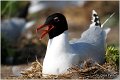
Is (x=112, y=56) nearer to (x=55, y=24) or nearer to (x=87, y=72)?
(x=87, y=72)

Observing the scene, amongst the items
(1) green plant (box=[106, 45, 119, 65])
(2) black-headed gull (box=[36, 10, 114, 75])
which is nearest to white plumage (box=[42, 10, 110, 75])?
(2) black-headed gull (box=[36, 10, 114, 75])

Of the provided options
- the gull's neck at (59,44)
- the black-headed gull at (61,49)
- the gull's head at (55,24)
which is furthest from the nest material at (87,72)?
the gull's head at (55,24)

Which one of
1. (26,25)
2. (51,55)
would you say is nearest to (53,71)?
(51,55)

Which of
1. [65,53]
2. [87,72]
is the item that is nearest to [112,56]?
[87,72]

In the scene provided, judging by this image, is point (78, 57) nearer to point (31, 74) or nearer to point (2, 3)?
point (31, 74)

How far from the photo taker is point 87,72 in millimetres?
5141

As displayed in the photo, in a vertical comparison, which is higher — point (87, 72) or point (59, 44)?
point (59, 44)

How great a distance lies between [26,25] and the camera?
9141mm

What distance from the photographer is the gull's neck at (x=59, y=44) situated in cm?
514

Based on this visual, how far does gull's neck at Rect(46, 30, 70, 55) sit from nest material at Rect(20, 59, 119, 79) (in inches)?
7.3

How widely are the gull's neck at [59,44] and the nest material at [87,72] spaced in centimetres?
19

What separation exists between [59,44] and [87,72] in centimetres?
33

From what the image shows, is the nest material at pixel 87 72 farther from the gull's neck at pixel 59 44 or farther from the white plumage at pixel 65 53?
the gull's neck at pixel 59 44

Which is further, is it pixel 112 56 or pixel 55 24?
pixel 112 56
